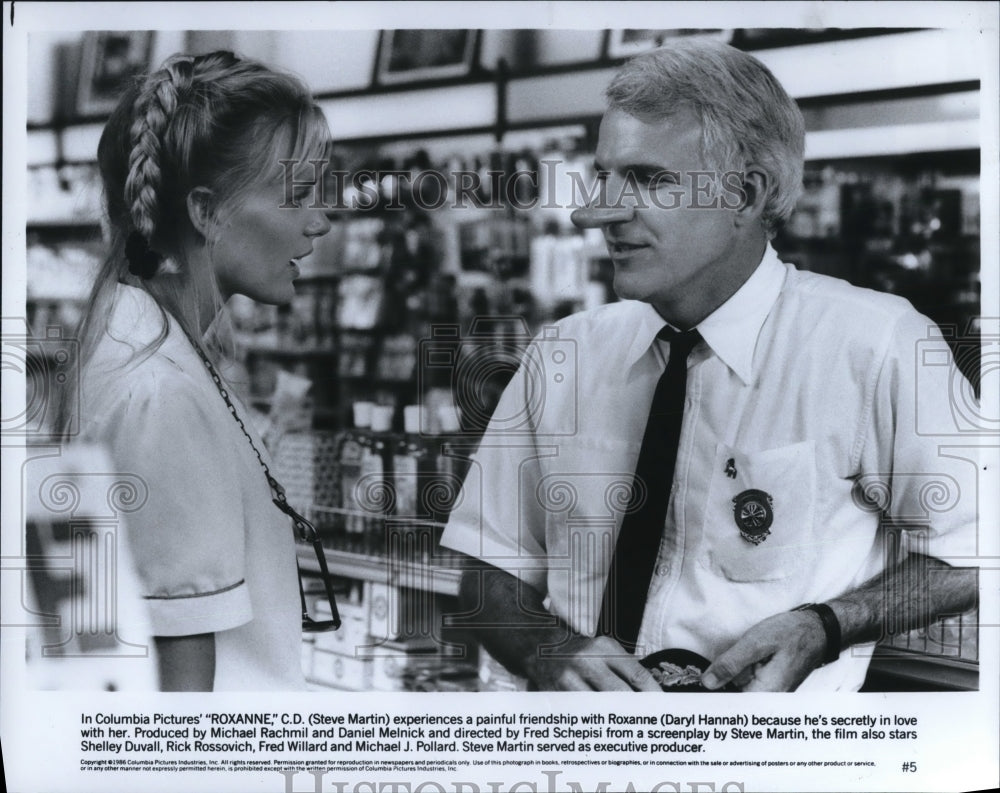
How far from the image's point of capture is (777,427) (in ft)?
9.81

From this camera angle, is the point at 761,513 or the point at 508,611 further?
the point at 508,611

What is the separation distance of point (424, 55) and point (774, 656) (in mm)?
1783

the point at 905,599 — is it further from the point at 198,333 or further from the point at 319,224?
the point at 198,333

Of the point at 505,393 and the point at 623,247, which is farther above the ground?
the point at 623,247

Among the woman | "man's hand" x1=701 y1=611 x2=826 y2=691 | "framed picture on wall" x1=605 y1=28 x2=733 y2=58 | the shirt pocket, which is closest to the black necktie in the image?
the shirt pocket

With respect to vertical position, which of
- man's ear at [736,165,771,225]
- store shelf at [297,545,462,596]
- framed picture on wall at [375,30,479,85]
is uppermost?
framed picture on wall at [375,30,479,85]

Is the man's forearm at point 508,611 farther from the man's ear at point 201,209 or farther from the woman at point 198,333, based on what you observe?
the man's ear at point 201,209

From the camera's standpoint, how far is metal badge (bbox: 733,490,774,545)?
2.98 m

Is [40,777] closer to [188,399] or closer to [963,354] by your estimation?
[188,399]

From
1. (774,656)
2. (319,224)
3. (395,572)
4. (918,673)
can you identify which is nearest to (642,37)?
(319,224)

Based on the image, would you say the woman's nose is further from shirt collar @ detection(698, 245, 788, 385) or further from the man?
shirt collar @ detection(698, 245, 788, 385)

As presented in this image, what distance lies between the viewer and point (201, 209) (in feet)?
9.96

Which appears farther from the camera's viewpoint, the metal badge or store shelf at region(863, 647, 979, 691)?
store shelf at region(863, 647, 979, 691)

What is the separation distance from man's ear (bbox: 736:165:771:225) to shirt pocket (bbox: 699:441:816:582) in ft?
1.92
